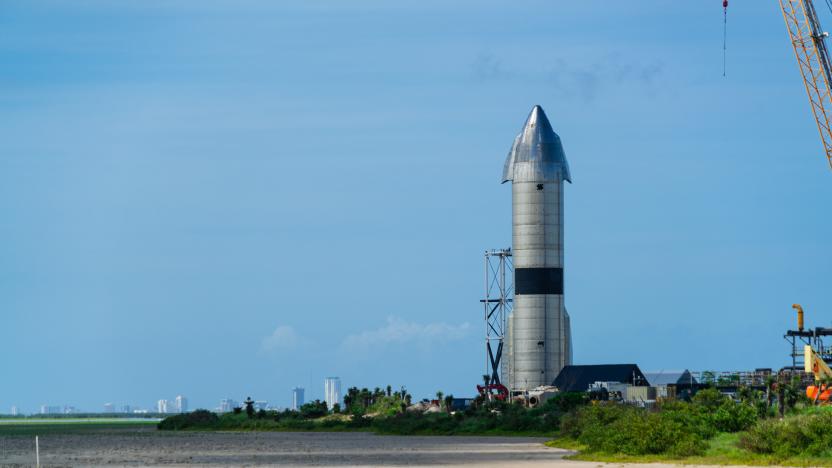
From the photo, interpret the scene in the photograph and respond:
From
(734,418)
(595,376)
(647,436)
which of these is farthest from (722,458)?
(595,376)

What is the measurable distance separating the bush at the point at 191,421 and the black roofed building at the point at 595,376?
4091 cm

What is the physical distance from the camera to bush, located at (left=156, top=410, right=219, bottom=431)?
512ft

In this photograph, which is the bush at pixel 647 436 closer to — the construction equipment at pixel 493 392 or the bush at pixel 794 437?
the bush at pixel 794 437

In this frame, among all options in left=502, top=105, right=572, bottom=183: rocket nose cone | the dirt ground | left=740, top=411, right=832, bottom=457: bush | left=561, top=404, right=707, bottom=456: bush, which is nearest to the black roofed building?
left=502, top=105, right=572, bottom=183: rocket nose cone

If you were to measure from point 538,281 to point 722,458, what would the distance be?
8067cm

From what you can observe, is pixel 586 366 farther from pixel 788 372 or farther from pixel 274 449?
pixel 274 449

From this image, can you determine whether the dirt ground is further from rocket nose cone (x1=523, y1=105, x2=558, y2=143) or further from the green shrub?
rocket nose cone (x1=523, y1=105, x2=558, y2=143)

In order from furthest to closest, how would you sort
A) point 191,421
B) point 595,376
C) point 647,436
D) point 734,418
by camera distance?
point 191,421 → point 595,376 → point 734,418 → point 647,436

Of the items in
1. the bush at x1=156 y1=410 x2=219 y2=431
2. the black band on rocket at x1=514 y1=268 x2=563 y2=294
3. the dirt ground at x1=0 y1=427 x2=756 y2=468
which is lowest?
the bush at x1=156 y1=410 x2=219 y2=431

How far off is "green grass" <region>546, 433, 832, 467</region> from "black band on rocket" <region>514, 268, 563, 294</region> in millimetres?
71326

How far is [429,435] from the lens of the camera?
114 m

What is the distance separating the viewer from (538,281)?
139500 millimetres

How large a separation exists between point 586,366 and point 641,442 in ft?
242

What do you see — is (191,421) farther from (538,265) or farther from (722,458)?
(722,458)
